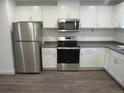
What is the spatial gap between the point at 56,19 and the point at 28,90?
2.47 metres

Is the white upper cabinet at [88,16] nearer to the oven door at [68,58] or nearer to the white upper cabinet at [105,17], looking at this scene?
the white upper cabinet at [105,17]

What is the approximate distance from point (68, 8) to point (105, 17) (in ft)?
4.37

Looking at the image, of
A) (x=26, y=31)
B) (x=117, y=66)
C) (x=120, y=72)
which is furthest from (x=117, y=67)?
(x=26, y=31)

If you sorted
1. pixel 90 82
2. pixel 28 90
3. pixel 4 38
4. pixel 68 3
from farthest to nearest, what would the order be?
pixel 68 3 < pixel 4 38 < pixel 90 82 < pixel 28 90

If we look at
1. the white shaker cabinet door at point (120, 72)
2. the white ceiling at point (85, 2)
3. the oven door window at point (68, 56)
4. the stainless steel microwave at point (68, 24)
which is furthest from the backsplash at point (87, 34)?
the white shaker cabinet door at point (120, 72)

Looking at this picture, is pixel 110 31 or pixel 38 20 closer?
pixel 38 20

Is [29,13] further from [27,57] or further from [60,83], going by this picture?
[60,83]

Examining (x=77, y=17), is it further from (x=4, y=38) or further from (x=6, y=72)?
(x=6, y=72)

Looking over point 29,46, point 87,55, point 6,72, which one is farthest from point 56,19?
point 6,72

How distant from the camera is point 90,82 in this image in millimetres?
3439

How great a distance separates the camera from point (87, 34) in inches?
188

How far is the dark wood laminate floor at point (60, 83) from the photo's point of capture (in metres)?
3.03

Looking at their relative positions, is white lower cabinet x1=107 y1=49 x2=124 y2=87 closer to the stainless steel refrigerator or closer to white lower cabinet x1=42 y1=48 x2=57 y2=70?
white lower cabinet x1=42 y1=48 x2=57 y2=70

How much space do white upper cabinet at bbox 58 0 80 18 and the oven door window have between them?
1.18m
